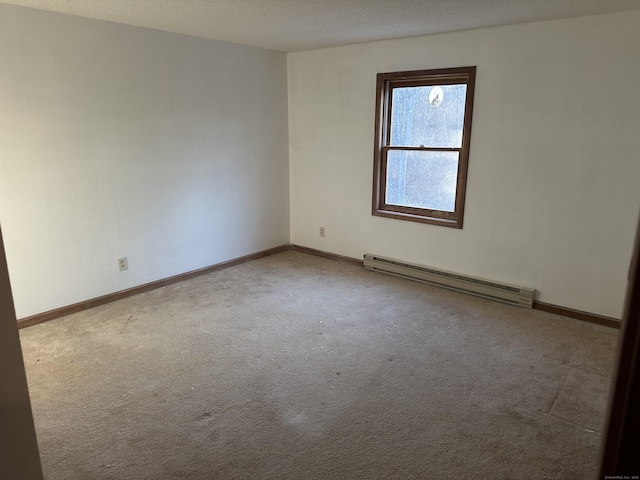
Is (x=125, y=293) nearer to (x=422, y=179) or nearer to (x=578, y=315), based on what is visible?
(x=422, y=179)

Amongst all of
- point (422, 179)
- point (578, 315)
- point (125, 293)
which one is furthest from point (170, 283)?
point (578, 315)

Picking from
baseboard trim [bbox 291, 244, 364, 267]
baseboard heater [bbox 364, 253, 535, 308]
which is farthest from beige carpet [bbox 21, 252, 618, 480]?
baseboard trim [bbox 291, 244, 364, 267]

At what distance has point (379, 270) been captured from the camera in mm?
4609

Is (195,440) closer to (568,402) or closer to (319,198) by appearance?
(568,402)

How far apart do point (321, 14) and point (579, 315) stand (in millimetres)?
3094

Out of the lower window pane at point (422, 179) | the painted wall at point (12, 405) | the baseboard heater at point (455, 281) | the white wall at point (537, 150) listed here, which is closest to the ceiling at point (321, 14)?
the white wall at point (537, 150)

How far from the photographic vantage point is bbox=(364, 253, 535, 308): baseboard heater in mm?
3727

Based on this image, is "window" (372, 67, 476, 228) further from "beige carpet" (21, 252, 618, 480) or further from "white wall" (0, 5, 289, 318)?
"white wall" (0, 5, 289, 318)

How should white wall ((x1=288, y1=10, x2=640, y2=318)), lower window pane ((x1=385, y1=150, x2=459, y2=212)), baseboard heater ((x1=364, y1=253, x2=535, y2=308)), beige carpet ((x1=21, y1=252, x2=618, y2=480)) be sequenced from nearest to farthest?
beige carpet ((x1=21, y1=252, x2=618, y2=480))
white wall ((x1=288, y1=10, x2=640, y2=318))
baseboard heater ((x1=364, y1=253, x2=535, y2=308))
lower window pane ((x1=385, y1=150, x2=459, y2=212))

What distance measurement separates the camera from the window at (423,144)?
12.8 ft

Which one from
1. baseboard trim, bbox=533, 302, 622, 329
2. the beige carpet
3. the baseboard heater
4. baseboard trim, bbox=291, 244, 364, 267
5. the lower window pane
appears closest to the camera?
the beige carpet

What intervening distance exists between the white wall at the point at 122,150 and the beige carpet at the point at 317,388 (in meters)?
0.48

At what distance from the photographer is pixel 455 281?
13.4 ft

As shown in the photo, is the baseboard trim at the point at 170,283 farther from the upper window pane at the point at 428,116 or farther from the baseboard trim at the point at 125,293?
the upper window pane at the point at 428,116
